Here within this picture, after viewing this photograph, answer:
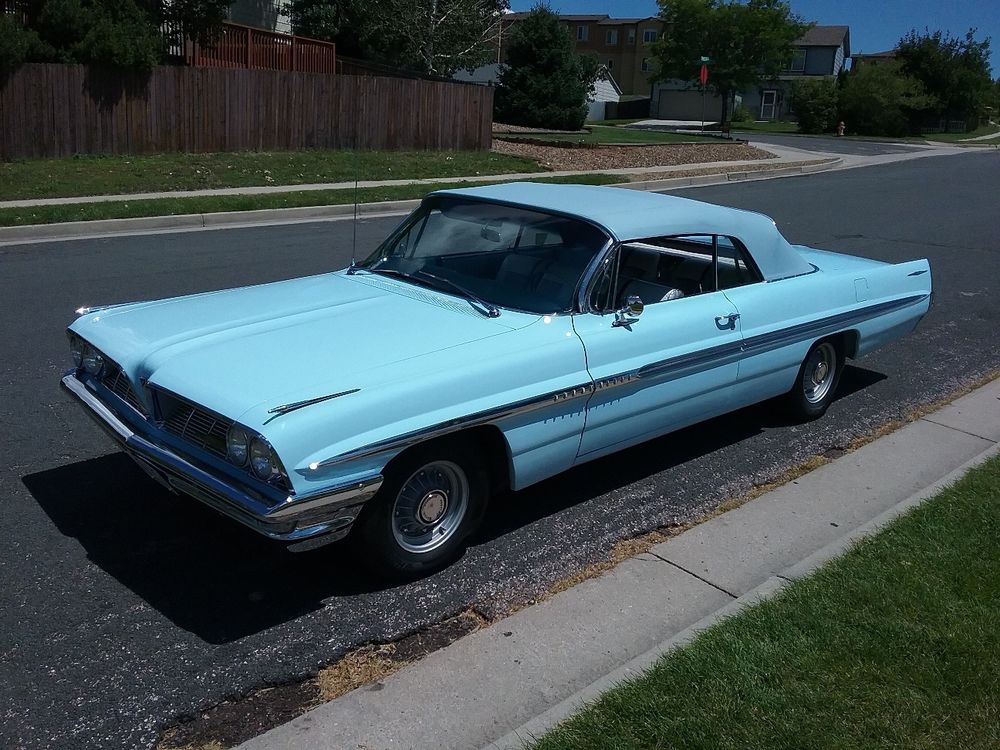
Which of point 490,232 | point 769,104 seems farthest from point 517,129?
point 769,104

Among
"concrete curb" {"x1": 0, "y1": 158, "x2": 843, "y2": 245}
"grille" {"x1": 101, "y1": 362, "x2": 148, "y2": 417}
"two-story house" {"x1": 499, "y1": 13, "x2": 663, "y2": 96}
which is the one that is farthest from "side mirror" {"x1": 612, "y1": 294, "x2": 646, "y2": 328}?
"two-story house" {"x1": 499, "y1": 13, "x2": 663, "y2": 96}

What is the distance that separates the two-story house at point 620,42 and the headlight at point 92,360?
81.1 m

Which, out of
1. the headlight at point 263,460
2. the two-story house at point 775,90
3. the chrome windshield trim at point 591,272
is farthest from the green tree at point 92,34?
the two-story house at point 775,90

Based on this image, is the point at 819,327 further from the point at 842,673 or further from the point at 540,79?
the point at 540,79

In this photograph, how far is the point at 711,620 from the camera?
3.91 meters

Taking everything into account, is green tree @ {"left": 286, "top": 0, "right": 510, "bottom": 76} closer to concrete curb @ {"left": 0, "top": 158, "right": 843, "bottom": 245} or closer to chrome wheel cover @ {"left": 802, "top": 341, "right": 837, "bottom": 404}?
concrete curb @ {"left": 0, "top": 158, "right": 843, "bottom": 245}

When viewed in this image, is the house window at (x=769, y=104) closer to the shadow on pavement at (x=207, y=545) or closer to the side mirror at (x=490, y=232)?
the side mirror at (x=490, y=232)

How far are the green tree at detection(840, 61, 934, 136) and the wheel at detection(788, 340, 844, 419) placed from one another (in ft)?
167

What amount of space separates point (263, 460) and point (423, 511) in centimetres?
84

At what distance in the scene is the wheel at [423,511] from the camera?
3969mm

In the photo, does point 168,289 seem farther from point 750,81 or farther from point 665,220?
point 750,81

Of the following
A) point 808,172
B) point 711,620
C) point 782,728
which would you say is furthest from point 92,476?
point 808,172

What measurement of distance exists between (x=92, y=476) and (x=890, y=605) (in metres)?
3.90

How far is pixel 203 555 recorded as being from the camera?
4.37 metres
